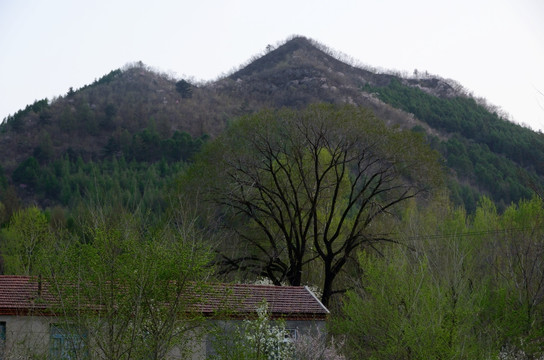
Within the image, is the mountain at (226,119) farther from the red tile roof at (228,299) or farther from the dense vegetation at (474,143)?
Result: the red tile roof at (228,299)

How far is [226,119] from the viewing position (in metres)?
90.8

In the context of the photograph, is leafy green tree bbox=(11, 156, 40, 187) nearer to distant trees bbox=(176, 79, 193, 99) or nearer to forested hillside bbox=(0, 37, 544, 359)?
forested hillside bbox=(0, 37, 544, 359)

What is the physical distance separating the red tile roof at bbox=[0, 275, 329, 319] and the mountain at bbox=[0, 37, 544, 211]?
40.4m

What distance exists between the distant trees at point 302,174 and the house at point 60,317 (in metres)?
7.23

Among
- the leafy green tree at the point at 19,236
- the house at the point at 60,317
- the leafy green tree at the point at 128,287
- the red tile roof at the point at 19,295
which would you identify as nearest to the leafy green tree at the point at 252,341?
the house at the point at 60,317

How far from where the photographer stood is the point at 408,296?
19.1 meters

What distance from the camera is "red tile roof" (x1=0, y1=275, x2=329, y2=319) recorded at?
16.0 metres

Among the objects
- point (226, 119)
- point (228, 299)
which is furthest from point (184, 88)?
point (228, 299)

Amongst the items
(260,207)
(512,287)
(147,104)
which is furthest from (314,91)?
(512,287)

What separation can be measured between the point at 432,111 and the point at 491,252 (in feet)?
246

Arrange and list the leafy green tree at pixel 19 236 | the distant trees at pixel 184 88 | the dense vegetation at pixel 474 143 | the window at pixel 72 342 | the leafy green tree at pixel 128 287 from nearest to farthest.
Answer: the window at pixel 72 342, the leafy green tree at pixel 128 287, the leafy green tree at pixel 19 236, the dense vegetation at pixel 474 143, the distant trees at pixel 184 88

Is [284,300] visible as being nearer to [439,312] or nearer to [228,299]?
[228,299]

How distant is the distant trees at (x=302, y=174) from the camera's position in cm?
2867

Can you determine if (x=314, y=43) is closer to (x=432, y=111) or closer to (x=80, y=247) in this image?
(x=432, y=111)
